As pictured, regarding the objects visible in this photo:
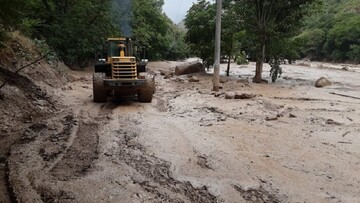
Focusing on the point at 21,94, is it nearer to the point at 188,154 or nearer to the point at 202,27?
the point at 188,154

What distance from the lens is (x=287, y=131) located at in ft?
32.4

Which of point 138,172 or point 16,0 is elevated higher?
point 16,0

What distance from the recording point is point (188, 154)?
306 inches

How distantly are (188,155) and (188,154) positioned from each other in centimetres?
6

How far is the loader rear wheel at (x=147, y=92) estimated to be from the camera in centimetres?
1350

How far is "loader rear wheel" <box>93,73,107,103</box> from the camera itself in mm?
13195

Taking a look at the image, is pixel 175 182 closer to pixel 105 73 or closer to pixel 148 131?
pixel 148 131

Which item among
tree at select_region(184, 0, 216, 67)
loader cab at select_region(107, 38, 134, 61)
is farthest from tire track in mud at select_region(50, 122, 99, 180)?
tree at select_region(184, 0, 216, 67)

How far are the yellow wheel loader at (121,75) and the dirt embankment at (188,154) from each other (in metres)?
0.68

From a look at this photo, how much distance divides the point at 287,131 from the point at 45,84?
9895mm

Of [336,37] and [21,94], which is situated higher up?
[336,37]

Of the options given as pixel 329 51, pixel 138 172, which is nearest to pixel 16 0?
pixel 138 172

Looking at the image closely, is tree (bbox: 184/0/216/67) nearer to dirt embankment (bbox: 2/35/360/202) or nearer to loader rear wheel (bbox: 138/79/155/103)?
loader rear wheel (bbox: 138/79/155/103)

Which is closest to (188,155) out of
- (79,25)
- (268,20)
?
(268,20)
